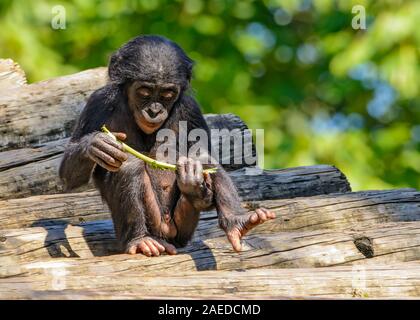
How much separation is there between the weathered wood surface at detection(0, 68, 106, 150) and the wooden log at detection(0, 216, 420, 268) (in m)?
1.62

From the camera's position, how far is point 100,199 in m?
6.51

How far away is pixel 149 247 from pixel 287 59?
8876 mm

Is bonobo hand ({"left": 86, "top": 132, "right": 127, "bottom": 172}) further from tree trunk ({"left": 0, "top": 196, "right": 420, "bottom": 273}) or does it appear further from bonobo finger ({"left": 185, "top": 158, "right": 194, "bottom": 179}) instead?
tree trunk ({"left": 0, "top": 196, "right": 420, "bottom": 273})

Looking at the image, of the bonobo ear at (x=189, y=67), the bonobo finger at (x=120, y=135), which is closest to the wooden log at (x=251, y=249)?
the bonobo finger at (x=120, y=135)

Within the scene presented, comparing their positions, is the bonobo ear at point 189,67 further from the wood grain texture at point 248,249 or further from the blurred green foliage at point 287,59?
the blurred green foliage at point 287,59

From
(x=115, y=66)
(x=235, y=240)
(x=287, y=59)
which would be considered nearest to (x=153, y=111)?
(x=115, y=66)

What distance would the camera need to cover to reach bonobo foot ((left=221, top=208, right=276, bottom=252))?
5.27 metres

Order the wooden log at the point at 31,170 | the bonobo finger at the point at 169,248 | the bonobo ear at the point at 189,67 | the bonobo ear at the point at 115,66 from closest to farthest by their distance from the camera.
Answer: the bonobo finger at the point at 169,248, the bonobo ear at the point at 115,66, the bonobo ear at the point at 189,67, the wooden log at the point at 31,170

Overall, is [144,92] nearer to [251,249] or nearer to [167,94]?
[167,94]

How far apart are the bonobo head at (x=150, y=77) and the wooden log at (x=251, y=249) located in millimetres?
844

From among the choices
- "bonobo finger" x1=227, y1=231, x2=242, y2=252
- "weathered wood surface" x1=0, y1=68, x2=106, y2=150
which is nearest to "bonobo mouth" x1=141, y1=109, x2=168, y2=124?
"bonobo finger" x1=227, y1=231, x2=242, y2=252

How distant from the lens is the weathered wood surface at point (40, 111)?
23.6ft
